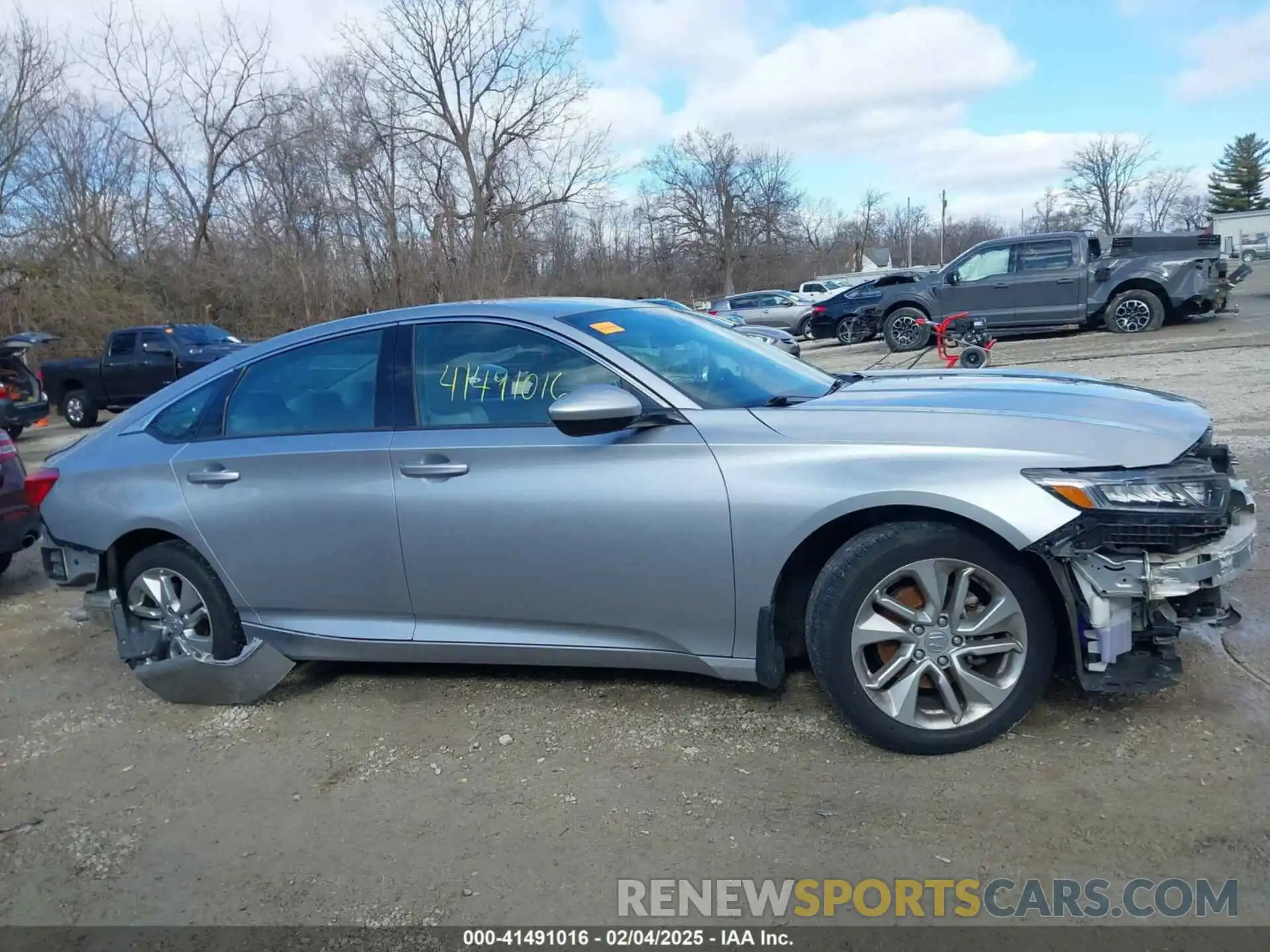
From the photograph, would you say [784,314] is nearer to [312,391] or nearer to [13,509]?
[13,509]

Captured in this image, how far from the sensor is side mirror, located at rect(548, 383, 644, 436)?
3342mm

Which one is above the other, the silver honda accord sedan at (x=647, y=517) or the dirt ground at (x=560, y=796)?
the silver honda accord sedan at (x=647, y=517)

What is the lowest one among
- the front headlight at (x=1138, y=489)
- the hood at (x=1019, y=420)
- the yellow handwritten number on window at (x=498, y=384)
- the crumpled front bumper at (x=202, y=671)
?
the crumpled front bumper at (x=202, y=671)

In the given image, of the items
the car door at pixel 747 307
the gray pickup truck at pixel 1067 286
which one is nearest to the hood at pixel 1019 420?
the gray pickup truck at pixel 1067 286

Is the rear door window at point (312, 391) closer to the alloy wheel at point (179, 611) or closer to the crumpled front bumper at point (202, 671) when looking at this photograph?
the alloy wheel at point (179, 611)

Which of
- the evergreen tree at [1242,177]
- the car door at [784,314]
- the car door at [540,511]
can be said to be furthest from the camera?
the evergreen tree at [1242,177]

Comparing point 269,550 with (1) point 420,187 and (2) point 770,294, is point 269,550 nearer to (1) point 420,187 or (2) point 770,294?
(2) point 770,294

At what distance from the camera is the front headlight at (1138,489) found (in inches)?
119

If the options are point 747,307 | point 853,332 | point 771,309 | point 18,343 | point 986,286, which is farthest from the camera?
point 747,307

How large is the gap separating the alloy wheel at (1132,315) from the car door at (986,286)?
1675mm

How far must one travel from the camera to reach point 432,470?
3756 mm

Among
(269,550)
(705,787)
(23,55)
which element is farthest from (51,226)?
(705,787)

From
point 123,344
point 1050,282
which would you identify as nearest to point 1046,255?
point 1050,282

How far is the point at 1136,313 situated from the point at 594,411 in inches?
615
